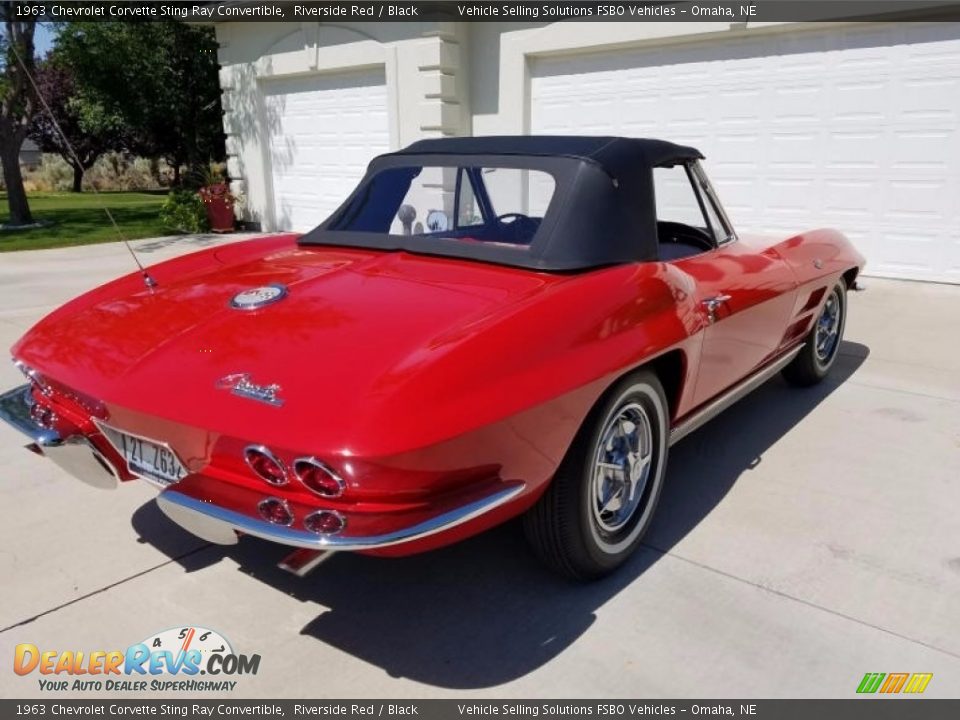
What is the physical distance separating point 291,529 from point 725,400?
2.16 meters

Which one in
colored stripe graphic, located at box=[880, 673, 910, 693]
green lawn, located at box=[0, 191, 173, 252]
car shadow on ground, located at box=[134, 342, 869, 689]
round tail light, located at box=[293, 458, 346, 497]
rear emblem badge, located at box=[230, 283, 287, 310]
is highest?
rear emblem badge, located at box=[230, 283, 287, 310]

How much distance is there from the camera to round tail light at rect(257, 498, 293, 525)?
6.49 feet

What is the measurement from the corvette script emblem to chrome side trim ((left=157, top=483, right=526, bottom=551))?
0.31m

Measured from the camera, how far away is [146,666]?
2307 mm

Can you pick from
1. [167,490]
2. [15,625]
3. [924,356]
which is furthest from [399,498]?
[924,356]

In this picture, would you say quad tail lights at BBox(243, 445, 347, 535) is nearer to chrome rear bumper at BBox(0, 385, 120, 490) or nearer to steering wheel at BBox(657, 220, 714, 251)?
chrome rear bumper at BBox(0, 385, 120, 490)

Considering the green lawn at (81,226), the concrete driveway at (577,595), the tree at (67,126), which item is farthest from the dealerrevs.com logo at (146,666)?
the tree at (67,126)

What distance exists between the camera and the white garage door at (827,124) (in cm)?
734

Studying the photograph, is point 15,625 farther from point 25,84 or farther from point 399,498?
point 25,84

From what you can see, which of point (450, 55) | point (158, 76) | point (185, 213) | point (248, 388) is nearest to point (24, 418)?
point (248, 388)

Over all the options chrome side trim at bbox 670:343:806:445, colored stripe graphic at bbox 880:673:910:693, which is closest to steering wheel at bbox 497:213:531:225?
chrome side trim at bbox 670:343:806:445

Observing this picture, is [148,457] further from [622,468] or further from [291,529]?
[622,468]

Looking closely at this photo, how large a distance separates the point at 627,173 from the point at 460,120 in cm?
776

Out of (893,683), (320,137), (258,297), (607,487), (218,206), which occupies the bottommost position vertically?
(893,683)
